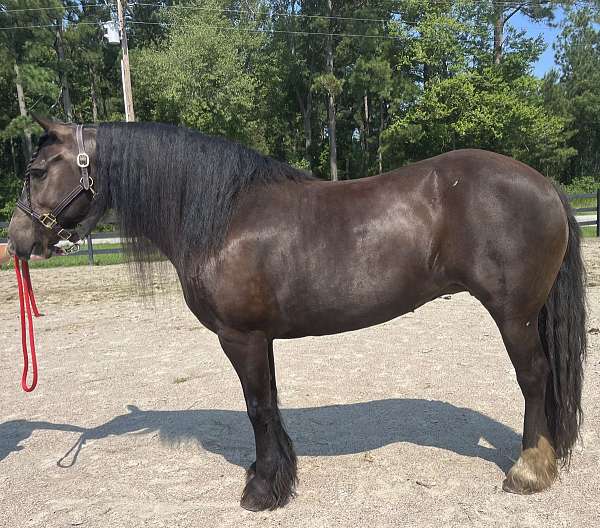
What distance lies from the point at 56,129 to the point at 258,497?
2.26 metres

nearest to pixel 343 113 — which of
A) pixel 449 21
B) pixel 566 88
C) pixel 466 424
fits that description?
pixel 449 21

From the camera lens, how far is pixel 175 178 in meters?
2.64

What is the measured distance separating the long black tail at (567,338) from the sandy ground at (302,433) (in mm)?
317

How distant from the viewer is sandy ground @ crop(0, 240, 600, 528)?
2.58 m

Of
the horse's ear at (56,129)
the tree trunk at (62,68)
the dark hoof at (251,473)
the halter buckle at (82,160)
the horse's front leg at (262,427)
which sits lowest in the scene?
the dark hoof at (251,473)

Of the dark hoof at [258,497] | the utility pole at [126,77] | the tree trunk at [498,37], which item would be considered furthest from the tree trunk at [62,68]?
the dark hoof at [258,497]

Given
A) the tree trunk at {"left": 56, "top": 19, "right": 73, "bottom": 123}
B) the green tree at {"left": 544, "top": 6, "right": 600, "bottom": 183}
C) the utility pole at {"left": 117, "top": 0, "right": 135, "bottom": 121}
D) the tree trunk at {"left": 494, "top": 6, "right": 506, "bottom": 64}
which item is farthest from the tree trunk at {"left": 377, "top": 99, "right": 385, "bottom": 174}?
the utility pole at {"left": 117, "top": 0, "right": 135, "bottom": 121}

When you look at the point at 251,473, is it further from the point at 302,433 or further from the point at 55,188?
the point at 55,188

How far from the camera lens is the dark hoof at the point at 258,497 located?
8.68 ft

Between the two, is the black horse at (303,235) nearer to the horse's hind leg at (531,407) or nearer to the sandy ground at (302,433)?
the horse's hind leg at (531,407)

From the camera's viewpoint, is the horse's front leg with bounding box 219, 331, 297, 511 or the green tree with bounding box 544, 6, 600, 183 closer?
the horse's front leg with bounding box 219, 331, 297, 511

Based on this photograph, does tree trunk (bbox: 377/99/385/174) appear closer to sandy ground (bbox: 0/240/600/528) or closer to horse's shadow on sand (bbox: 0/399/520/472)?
sandy ground (bbox: 0/240/600/528)

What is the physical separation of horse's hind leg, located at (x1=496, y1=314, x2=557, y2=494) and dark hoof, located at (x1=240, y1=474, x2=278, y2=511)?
4.25ft

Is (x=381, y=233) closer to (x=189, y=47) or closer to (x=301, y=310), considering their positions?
(x=301, y=310)
